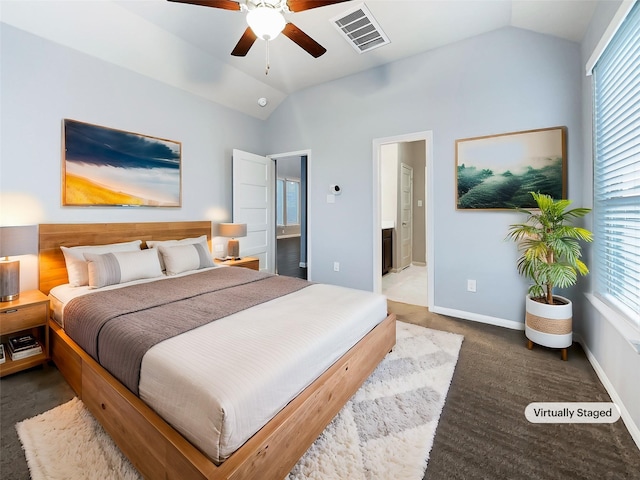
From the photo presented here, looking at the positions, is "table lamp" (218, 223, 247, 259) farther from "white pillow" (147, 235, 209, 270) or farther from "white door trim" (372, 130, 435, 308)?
"white door trim" (372, 130, 435, 308)

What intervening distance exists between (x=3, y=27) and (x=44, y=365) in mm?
2734

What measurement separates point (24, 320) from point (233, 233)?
212 centimetres

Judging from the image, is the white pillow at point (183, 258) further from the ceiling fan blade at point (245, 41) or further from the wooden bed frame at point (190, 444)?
the ceiling fan blade at point (245, 41)

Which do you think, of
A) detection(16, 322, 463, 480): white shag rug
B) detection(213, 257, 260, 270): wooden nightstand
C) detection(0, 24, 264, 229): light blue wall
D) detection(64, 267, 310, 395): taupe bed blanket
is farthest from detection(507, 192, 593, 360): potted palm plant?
detection(0, 24, 264, 229): light blue wall

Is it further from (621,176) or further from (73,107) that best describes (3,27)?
(621,176)

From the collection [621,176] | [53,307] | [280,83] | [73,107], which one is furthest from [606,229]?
[73,107]

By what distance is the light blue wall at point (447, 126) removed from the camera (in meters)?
2.80

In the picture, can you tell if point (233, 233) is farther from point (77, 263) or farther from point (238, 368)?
point (238, 368)

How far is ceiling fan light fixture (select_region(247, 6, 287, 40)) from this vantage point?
1.76m

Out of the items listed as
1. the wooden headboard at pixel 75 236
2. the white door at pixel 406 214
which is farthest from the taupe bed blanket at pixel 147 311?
the white door at pixel 406 214

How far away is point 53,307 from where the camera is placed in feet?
7.62

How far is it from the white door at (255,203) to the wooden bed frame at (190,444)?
2490 mm

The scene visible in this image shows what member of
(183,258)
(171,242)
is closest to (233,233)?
(171,242)

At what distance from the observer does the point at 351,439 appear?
1.54 meters
